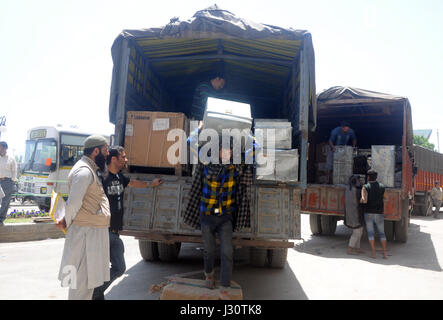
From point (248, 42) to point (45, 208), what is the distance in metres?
10.7

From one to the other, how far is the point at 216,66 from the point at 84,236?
4.39 m

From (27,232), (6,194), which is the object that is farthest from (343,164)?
(6,194)

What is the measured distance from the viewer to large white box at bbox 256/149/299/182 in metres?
3.90

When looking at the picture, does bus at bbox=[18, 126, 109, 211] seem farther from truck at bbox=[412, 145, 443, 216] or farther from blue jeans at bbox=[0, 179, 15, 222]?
truck at bbox=[412, 145, 443, 216]

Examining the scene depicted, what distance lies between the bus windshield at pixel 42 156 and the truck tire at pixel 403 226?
37.6 ft

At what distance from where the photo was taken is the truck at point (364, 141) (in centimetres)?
688

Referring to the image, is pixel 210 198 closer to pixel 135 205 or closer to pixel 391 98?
pixel 135 205

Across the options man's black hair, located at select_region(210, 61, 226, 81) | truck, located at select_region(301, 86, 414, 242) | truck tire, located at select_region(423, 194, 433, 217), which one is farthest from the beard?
truck tire, located at select_region(423, 194, 433, 217)

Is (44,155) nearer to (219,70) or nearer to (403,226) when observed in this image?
(219,70)

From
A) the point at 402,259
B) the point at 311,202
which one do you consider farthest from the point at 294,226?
the point at 402,259

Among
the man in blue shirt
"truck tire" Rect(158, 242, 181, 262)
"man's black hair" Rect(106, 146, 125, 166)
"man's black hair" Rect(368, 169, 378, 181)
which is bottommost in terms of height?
"truck tire" Rect(158, 242, 181, 262)

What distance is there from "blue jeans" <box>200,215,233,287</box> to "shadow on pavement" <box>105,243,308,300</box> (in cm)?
75

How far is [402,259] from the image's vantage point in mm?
6340

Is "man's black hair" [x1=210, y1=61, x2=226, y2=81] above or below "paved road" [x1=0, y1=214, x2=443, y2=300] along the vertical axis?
above
